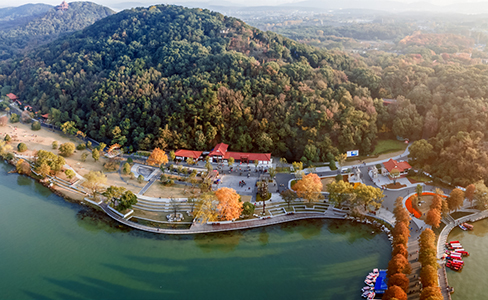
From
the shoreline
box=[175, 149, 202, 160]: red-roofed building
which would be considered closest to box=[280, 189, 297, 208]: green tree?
the shoreline

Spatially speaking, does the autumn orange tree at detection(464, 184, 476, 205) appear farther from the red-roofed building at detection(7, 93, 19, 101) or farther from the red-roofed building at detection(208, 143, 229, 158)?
the red-roofed building at detection(7, 93, 19, 101)

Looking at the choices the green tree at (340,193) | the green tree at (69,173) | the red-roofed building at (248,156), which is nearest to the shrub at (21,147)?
the green tree at (69,173)

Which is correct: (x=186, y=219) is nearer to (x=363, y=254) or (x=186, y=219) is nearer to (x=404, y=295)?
(x=363, y=254)

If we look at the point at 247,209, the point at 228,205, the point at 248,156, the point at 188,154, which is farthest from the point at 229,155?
the point at 228,205

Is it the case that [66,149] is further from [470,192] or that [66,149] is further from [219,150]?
[470,192]

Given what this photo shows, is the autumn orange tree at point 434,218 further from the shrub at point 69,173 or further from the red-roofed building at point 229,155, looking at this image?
the shrub at point 69,173

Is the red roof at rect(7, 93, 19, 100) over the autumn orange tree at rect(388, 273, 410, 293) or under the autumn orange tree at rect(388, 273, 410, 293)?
over

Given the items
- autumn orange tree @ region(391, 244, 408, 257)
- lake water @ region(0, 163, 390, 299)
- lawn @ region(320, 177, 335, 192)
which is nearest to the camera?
autumn orange tree @ region(391, 244, 408, 257)

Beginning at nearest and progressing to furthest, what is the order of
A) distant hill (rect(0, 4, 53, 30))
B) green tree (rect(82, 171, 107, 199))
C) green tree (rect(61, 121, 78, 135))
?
green tree (rect(82, 171, 107, 199)) → green tree (rect(61, 121, 78, 135)) → distant hill (rect(0, 4, 53, 30))
